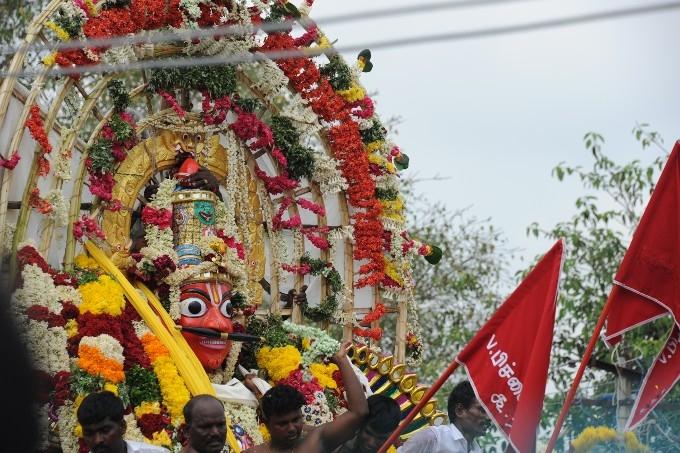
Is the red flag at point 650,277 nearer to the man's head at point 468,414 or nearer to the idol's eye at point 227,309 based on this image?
the man's head at point 468,414

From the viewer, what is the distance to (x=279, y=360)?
874 cm

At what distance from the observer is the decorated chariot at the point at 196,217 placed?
24.7ft

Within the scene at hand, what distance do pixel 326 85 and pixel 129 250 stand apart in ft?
6.99

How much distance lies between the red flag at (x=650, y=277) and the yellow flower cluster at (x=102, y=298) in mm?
3273

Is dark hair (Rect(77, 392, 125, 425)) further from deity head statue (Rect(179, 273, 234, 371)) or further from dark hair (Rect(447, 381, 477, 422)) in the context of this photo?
deity head statue (Rect(179, 273, 234, 371))

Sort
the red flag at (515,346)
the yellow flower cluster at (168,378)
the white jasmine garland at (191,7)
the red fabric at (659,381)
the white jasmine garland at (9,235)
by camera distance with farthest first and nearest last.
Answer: the white jasmine garland at (191,7)
the yellow flower cluster at (168,378)
the white jasmine garland at (9,235)
the red fabric at (659,381)
the red flag at (515,346)

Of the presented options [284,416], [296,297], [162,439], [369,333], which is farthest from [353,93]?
[284,416]

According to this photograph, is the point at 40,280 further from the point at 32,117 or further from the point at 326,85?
the point at 326,85

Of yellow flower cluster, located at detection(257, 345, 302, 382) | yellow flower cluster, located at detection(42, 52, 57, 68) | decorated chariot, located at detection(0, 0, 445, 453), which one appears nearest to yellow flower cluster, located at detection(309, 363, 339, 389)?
decorated chariot, located at detection(0, 0, 445, 453)

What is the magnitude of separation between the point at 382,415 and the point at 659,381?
59.2 inches

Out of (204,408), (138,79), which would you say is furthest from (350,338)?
(138,79)

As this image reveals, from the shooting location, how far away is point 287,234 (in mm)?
9250

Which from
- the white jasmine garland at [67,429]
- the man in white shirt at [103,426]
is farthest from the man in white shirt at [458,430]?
the white jasmine garland at [67,429]

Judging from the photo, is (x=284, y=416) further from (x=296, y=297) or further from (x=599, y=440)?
(x=296, y=297)
